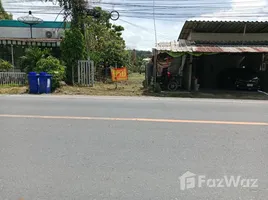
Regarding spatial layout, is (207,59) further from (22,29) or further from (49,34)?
(22,29)

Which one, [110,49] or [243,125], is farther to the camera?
[110,49]

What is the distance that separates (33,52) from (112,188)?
14.1 metres

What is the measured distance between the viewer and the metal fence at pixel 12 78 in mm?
14797

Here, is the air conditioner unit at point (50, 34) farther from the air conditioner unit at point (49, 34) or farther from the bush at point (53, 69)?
the bush at point (53, 69)

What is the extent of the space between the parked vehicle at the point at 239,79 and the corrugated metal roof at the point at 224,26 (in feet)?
9.33

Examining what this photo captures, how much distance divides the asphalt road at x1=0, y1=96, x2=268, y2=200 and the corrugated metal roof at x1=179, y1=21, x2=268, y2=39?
403 inches

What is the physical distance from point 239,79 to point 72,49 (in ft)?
34.1

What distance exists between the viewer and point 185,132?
215 inches

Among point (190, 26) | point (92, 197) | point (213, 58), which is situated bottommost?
point (92, 197)

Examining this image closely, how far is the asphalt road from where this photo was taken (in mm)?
3088

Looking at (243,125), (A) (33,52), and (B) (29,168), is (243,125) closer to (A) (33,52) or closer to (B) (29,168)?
(B) (29,168)

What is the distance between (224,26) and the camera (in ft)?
53.5

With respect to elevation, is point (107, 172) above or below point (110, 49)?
below

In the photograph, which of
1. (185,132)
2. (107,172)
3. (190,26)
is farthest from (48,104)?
(190,26)
